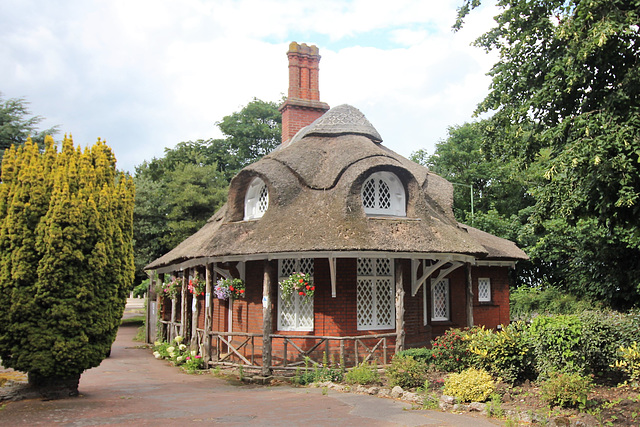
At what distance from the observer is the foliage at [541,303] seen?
2313 centimetres

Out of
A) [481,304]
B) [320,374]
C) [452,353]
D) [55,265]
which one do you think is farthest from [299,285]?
[481,304]

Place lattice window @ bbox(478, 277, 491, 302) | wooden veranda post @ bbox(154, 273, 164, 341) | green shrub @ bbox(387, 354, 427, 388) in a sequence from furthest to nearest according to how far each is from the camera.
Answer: wooden veranda post @ bbox(154, 273, 164, 341) → lattice window @ bbox(478, 277, 491, 302) → green shrub @ bbox(387, 354, 427, 388)

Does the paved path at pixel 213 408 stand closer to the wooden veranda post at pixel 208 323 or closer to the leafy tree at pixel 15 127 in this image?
the wooden veranda post at pixel 208 323

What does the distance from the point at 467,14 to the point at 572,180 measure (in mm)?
4958

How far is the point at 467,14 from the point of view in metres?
12.4

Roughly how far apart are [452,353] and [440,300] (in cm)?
512

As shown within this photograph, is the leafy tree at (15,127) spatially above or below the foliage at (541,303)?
above

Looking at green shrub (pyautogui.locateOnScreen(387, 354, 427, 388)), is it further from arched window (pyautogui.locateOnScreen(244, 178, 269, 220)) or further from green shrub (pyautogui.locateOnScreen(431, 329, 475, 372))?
arched window (pyautogui.locateOnScreen(244, 178, 269, 220))

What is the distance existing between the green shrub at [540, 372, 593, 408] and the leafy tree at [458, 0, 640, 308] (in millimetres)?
2912

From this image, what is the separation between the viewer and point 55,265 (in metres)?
8.87

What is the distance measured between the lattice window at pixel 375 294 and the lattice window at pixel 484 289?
6000 millimetres

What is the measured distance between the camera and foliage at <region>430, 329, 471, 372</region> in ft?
39.0

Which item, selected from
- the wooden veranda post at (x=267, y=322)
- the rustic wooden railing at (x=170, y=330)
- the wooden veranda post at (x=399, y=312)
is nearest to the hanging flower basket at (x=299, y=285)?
the wooden veranda post at (x=267, y=322)

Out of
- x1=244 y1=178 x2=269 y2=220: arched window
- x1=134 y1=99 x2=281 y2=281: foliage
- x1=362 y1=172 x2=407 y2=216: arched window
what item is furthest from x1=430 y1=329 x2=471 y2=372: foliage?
x1=134 y1=99 x2=281 y2=281: foliage
